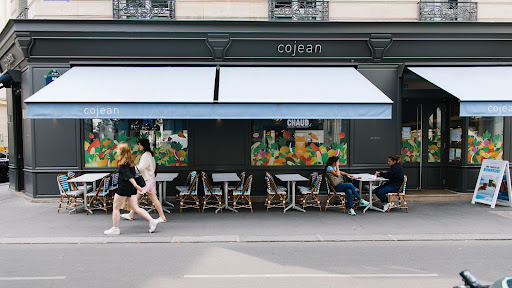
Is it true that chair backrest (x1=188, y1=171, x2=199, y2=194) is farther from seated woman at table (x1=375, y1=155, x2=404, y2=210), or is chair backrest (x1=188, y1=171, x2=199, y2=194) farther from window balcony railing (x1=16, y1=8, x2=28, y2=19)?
window balcony railing (x1=16, y1=8, x2=28, y2=19)

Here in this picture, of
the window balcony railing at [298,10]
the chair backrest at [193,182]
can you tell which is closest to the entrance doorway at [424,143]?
the window balcony railing at [298,10]

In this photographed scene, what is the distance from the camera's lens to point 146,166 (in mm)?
7680

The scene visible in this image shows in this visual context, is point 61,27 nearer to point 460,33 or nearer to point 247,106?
point 247,106

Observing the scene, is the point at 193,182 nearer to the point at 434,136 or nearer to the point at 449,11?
the point at 434,136

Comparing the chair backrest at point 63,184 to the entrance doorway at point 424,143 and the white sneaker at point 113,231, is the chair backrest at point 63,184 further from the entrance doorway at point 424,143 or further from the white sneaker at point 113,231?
the entrance doorway at point 424,143

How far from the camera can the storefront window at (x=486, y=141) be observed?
33.8 ft

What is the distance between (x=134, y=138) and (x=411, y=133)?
855 centimetres

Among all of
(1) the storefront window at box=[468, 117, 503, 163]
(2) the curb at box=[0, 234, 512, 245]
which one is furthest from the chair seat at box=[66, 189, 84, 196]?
(1) the storefront window at box=[468, 117, 503, 163]

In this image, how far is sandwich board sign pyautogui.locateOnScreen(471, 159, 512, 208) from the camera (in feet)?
30.2

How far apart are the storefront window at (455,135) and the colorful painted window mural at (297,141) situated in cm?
344

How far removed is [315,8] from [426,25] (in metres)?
3.13

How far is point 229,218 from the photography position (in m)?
8.16

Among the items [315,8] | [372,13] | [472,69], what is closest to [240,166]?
[315,8]

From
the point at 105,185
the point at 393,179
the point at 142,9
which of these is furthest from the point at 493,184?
the point at 142,9
